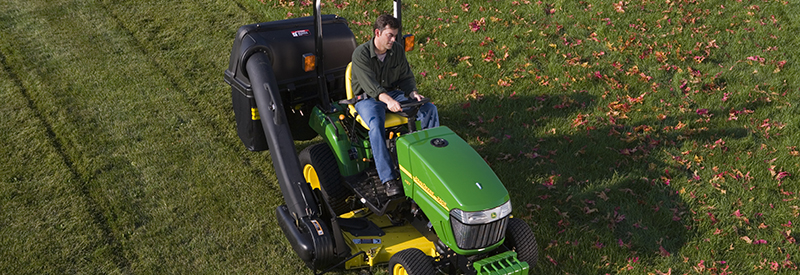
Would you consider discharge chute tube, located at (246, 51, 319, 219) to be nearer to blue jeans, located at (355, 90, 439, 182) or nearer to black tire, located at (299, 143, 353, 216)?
black tire, located at (299, 143, 353, 216)

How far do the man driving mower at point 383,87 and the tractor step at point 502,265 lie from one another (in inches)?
33.9

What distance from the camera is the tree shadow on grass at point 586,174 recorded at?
5566mm

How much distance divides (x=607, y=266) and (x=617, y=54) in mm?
3998

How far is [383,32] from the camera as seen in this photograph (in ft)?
17.0

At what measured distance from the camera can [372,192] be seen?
16.8 ft

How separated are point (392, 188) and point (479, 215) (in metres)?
0.79

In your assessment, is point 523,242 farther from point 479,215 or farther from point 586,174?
point 586,174

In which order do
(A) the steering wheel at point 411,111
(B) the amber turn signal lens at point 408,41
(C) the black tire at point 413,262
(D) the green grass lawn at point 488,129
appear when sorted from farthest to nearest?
(B) the amber turn signal lens at point 408,41
(D) the green grass lawn at point 488,129
(A) the steering wheel at point 411,111
(C) the black tire at point 413,262

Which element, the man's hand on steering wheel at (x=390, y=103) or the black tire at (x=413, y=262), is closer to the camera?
the black tire at (x=413, y=262)

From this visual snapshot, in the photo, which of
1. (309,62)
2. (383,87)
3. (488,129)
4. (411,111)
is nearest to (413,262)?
(411,111)

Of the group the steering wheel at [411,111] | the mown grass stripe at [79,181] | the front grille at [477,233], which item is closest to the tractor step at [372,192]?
the steering wheel at [411,111]

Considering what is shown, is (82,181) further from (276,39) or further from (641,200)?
(641,200)

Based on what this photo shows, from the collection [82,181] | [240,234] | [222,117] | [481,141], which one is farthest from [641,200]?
[82,181]

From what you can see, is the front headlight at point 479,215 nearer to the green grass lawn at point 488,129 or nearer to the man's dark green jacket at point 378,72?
the green grass lawn at point 488,129
